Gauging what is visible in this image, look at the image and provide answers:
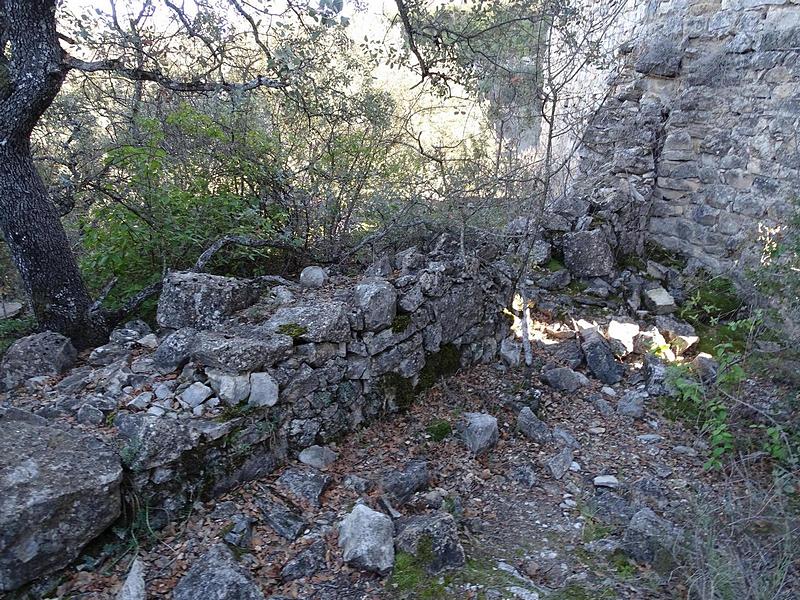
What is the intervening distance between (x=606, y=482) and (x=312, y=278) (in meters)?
2.67

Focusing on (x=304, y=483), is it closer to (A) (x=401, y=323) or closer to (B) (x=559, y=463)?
(A) (x=401, y=323)

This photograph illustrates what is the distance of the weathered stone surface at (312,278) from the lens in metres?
4.46

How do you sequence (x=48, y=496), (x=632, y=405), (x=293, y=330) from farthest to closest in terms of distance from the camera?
(x=632, y=405), (x=293, y=330), (x=48, y=496)

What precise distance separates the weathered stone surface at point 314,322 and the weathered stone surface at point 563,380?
1829mm

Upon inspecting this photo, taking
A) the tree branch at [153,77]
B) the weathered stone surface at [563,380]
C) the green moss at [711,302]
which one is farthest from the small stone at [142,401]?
the green moss at [711,302]

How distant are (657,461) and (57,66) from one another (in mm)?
4872

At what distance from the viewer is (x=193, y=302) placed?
3.69m

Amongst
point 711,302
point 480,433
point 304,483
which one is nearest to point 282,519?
point 304,483

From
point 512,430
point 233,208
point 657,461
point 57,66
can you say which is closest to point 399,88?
point 233,208

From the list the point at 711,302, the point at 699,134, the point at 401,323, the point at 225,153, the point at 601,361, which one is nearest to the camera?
the point at 401,323

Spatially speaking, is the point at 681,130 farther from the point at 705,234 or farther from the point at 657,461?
the point at 657,461

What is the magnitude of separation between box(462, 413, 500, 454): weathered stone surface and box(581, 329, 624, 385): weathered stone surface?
1307 millimetres

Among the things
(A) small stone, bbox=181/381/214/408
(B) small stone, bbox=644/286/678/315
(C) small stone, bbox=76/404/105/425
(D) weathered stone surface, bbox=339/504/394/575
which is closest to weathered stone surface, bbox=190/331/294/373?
(A) small stone, bbox=181/381/214/408

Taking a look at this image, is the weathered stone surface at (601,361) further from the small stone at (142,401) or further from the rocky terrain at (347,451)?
the small stone at (142,401)
